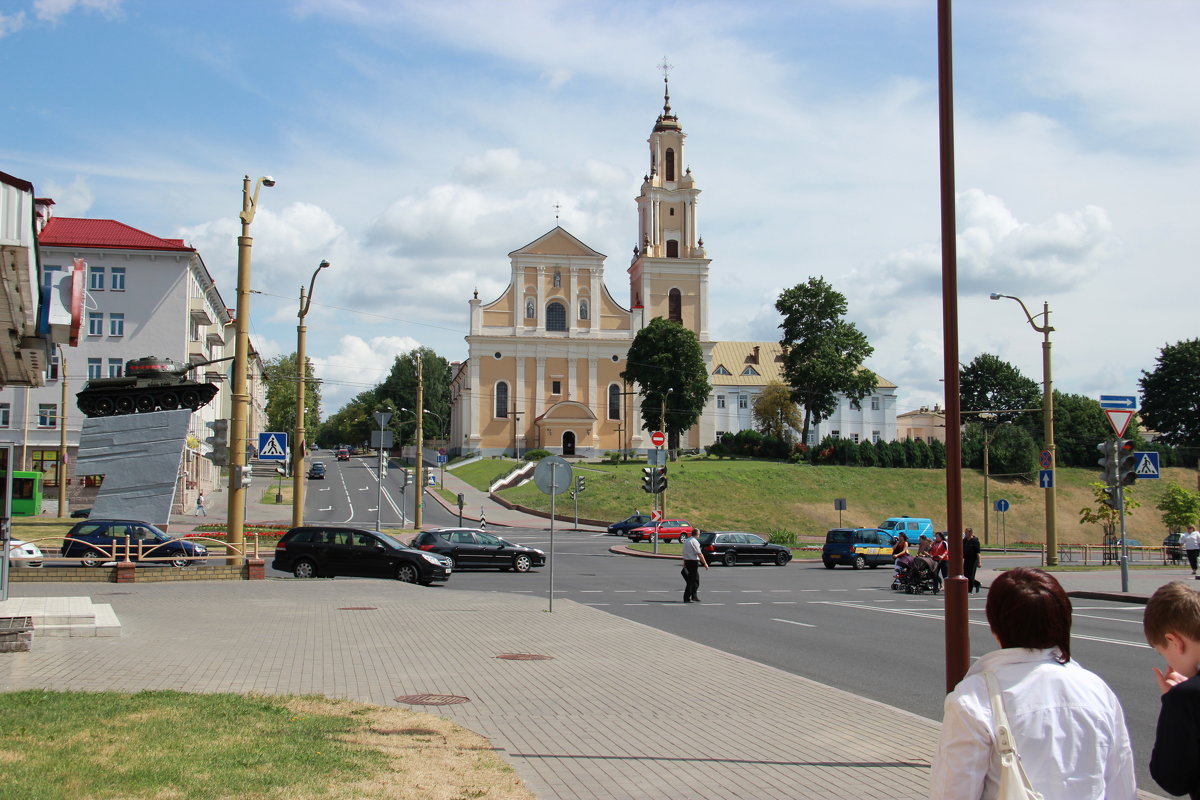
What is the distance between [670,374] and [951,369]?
8531 centimetres

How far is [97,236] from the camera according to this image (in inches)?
2500

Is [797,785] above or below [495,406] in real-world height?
below

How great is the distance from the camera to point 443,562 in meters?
27.9

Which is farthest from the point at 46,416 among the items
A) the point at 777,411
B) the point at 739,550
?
the point at 777,411

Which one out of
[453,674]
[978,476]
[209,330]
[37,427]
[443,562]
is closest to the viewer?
[453,674]

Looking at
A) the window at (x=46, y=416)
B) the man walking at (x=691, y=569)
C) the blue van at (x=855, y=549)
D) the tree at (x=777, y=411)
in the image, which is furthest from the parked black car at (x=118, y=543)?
the tree at (x=777, y=411)

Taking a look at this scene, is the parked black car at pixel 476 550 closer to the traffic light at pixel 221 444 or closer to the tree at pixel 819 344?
the traffic light at pixel 221 444

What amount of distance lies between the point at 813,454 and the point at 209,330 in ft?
165

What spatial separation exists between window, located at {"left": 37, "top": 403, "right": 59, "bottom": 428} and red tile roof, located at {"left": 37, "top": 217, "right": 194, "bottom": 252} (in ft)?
30.0

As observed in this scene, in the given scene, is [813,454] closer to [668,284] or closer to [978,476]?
[978,476]

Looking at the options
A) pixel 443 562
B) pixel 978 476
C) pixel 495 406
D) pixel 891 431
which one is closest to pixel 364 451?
pixel 495 406

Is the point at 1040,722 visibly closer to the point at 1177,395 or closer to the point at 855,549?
the point at 855,549

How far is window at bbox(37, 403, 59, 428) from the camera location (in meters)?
60.4

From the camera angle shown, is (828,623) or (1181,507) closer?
(828,623)
